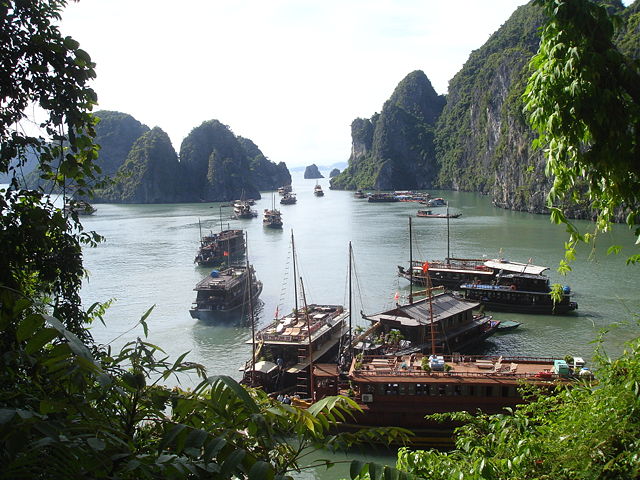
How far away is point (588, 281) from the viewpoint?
3275cm

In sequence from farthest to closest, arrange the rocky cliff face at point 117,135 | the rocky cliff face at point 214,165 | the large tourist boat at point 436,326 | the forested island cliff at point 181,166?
the rocky cliff face at point 117,135, the rocky cliff face at point 214,165, the forested island cliff at point 181,166, the large tourist boat at point 436,326

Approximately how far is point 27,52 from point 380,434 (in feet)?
12.3

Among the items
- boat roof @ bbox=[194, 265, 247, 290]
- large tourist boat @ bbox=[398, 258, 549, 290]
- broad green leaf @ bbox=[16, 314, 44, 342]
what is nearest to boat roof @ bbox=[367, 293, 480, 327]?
large tourist boat @ bbox=[398, 258, 549, 290]

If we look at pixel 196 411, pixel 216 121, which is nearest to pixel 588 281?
pixel 196 411

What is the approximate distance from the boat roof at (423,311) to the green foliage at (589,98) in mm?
18763

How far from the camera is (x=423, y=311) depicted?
23.6 metres

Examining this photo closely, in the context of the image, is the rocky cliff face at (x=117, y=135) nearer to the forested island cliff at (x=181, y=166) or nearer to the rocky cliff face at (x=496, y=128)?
the forested island cliff at (x=181, y=166)

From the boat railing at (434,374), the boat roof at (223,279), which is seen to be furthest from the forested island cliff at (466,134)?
the boat railing at (434,374)

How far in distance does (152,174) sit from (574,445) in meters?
118

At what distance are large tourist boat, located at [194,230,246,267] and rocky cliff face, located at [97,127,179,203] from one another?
230 feet

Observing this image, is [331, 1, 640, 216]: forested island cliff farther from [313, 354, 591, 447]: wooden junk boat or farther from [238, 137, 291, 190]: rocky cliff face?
[313, 354, 591, 447]: wooden junk boat

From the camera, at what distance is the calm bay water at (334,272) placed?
25.2m

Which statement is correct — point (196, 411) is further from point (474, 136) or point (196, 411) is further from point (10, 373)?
point (474, 136)

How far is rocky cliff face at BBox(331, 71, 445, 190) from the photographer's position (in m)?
140
